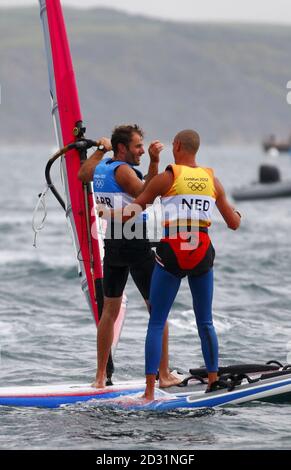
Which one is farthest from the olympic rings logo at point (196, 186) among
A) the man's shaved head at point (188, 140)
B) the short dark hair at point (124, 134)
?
the short dark hair at point (124, 134)

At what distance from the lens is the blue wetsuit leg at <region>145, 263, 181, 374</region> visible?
10109 mm

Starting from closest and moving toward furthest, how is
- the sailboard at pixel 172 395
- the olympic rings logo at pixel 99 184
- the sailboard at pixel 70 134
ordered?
the olympic rings logo at pixel 99 184, the sailboard at pixel 172 395, the sailboard at pixel 70 134

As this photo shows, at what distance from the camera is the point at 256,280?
2119 cm

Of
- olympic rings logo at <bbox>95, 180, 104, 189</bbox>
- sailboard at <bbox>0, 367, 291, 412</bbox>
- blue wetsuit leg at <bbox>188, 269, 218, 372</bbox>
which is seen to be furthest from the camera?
sailboard at <bbox>0, 367, 291, 412</bbox>

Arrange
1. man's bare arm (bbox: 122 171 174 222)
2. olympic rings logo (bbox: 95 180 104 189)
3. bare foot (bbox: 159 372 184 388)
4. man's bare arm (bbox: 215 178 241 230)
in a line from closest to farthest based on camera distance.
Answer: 1. man's bare arm (bbox: 122 171 174 222)
2. man's bare arm (bbox: 215 178 241 230)
3. olympic rings logo (bbox: 95 180 104 189)
4. bare foot (bbox: 159 372 184 388)

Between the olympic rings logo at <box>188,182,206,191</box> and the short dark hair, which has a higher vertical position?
the short dark hair

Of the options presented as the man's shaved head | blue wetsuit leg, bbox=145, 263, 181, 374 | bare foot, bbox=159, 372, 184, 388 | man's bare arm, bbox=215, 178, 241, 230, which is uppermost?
the man's shaved head

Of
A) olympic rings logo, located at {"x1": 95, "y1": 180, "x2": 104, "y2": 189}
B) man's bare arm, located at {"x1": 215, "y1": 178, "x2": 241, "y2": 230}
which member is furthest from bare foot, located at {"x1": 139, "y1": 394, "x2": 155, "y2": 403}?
olympic rings logo, located at {"x1": 95, "y1": 180, "x2": 104, "y2": 189}

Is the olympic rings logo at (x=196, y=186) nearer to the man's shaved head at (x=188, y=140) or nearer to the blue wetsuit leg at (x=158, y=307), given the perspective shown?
the man's shaved head at (x=188, y=140)

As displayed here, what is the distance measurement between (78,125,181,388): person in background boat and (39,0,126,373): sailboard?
2.40 feet

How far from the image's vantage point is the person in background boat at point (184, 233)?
9.84 meters

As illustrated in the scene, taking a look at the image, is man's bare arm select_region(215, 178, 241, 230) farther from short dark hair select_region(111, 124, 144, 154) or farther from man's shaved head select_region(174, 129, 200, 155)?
short dark hair select_region(111, 124, 144, 154)

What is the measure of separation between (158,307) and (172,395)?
0.94m

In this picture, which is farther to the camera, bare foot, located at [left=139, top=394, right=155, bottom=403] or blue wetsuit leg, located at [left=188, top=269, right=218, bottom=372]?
bare foot, located at [left=139, top=394, right=155, bottom=403]
